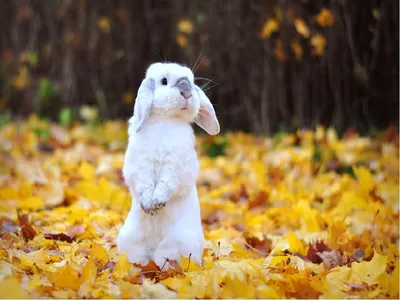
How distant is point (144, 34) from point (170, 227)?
465 cm

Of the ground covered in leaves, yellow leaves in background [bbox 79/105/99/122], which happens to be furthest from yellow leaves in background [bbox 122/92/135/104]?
the ground covered in leaves

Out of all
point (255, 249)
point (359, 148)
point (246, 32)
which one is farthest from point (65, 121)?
point (255, 249)

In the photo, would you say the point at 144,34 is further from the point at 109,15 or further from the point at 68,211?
the point at 68,211

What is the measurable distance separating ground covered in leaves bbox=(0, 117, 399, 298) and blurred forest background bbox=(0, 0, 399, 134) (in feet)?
1.35

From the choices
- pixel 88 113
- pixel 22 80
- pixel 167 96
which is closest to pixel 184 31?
pixel 88 113

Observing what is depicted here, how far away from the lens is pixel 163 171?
90.4 inches

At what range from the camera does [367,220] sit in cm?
333

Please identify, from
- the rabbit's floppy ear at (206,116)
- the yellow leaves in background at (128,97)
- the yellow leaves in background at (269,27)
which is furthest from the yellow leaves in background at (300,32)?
the rabbit's floppy ear at (206,116)

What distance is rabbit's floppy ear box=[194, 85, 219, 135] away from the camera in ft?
8.27

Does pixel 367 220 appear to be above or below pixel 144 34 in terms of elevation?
below

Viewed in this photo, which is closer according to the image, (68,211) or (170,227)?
(170,227)

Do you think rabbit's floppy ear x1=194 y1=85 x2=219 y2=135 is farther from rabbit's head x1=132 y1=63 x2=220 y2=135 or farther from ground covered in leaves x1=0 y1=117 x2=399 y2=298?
ground covered in leaves x1=0 y1=117 x2=399 y2=298

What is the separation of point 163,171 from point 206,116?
364mm

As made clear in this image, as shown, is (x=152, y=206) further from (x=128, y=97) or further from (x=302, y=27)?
(x=128, y=97)
